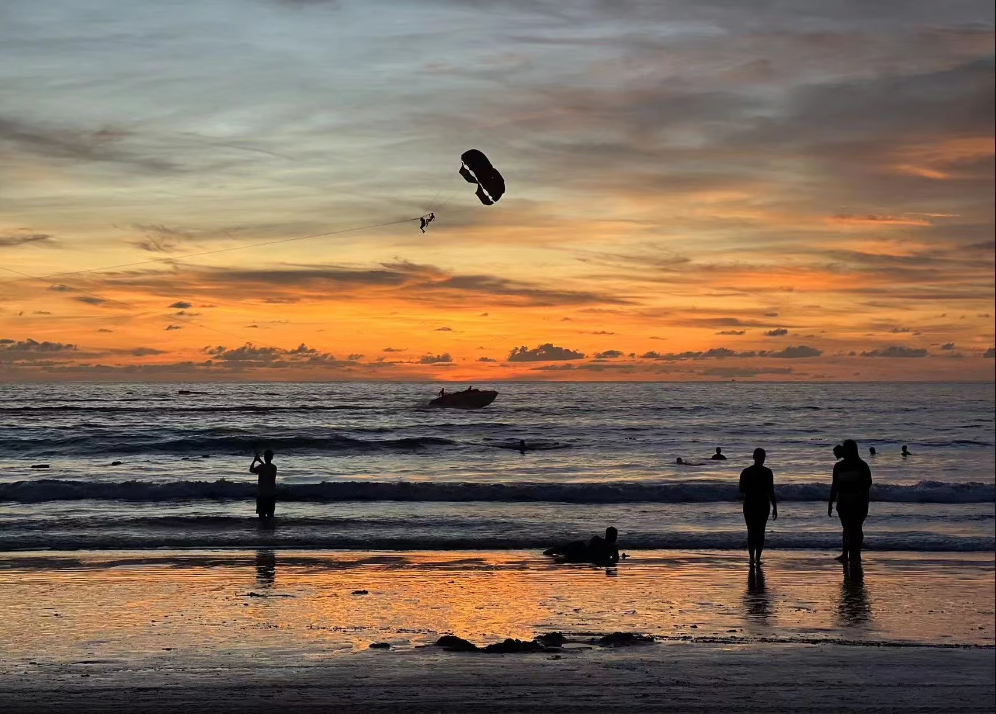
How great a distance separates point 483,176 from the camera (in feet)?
48.0

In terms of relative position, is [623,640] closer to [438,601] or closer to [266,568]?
[438,601]

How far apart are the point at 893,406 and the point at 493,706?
302 ft

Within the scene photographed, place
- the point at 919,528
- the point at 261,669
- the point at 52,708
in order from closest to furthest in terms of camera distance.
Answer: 1. the point at 52,708
2. the point at 261,669
3. the point at 919,528

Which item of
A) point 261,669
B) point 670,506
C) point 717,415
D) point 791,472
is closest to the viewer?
point 261,669

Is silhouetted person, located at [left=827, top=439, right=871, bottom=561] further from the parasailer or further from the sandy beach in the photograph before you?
the parasailer

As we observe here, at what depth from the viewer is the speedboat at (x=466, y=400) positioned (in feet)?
283

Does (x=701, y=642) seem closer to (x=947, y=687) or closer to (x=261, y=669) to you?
(x=947, y=687)

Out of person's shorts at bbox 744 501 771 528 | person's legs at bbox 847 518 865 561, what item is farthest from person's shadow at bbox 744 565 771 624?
person's legs at bbox 847 518 865 561

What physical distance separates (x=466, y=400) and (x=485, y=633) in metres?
77.9

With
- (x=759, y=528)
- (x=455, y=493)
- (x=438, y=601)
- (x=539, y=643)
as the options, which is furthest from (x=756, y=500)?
(x=455, y=493)

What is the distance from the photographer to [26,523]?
730 inches

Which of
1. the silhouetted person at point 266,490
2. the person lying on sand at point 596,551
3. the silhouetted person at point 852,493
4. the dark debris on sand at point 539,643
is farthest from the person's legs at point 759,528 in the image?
the silhouetted person at point 266,490

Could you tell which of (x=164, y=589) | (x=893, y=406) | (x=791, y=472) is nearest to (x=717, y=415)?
(x=893, y=406)

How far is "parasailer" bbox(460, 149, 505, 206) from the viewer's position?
47.8 feet
